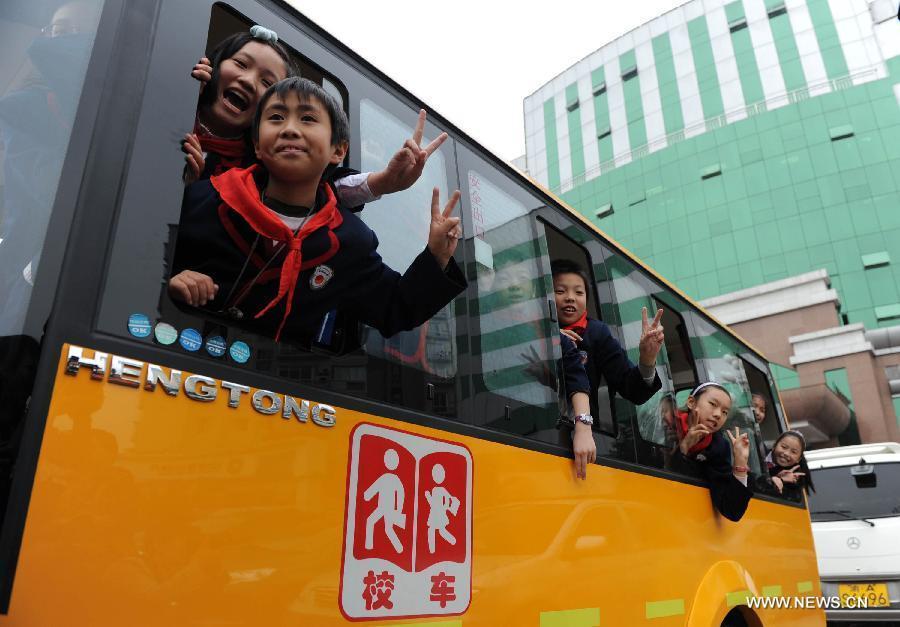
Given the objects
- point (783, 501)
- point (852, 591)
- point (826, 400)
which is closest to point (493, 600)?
point (783, 501)

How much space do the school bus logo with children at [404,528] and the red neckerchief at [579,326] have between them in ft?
4.63

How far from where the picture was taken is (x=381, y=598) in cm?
191

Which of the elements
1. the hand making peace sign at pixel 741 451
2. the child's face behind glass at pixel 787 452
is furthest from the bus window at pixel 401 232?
the child's face behind glass at pixel 787 452

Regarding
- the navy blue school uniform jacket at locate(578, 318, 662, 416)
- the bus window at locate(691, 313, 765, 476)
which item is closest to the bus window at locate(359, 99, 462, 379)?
the navy blue school uniform jacket at locate(578, 318, 662, 416)

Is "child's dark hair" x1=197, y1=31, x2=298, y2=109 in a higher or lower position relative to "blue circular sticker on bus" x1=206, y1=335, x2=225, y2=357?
higher

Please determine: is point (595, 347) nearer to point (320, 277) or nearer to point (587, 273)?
point (587, 273)

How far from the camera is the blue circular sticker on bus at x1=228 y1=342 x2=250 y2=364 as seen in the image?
1.75m

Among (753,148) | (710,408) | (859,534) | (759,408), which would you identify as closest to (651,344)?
(710,408)

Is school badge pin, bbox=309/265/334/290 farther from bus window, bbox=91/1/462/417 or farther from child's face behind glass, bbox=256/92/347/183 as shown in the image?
child's face behind glass, bbox=256/92/347/183

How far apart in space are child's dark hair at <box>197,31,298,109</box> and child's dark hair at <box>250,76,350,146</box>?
0.54 feet

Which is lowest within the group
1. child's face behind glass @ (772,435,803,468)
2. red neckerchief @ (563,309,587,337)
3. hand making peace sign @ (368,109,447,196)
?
child's face behind glass @ (772,435,803,468)

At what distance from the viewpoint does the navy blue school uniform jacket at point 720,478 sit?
4.19 m

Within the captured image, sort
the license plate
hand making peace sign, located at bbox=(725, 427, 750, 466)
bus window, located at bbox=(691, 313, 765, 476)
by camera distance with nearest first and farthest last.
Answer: hand making peace sign, located at bbox=(725, 427, 750, 466) → bus window, located at bbox=(691, 313, 765, 476) → the license plate

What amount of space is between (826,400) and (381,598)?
26.8 m
